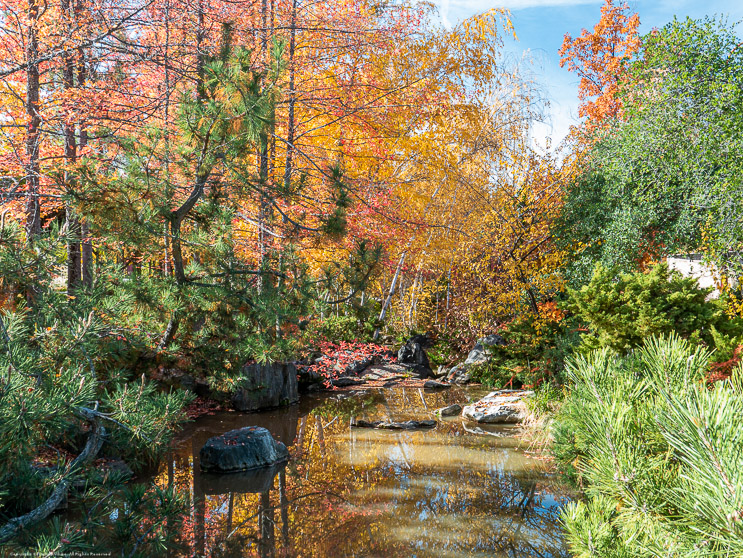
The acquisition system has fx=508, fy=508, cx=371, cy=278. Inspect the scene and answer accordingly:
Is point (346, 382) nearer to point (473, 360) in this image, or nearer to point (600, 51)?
point (473, 360)

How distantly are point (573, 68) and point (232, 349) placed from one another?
1412 centimetres

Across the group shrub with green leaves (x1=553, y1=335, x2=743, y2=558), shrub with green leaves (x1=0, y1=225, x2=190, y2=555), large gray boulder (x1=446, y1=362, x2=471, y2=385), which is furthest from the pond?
large gray boulder (x1=446, y1=362, x2=471, y2=385)

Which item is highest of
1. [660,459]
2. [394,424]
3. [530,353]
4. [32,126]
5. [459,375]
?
[32,126]

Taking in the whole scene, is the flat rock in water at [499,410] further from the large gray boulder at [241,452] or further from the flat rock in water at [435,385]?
the large gray boulder at [241,452]

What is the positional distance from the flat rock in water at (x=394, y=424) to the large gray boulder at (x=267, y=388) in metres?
1.39

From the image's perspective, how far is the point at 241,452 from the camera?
510cm

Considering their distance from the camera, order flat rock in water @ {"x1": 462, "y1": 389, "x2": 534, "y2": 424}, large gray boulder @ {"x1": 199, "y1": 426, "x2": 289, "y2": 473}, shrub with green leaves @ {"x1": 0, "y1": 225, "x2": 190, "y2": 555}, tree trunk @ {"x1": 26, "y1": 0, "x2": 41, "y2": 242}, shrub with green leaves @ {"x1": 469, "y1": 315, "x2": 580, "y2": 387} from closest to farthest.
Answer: shrub with green leaves @ {"x1": 0, "y1": 225, "x2": 190, "y2": 555} < large gray boulder @ {"x1": 199, "y1": 426, "x2": 289, "y2": 473} < tree trunk @ {"x1": 26, "y1": 0, "x2": 41, "y2": 242} < flat rock in water @ {"x1": 462, "y1": 389, "x2": 534, "y2": 424} < shrub with green leaves @ {"x1": 469, "y1": 315, "x2": 580, "y2": 387}

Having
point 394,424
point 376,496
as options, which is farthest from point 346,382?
point 376,496

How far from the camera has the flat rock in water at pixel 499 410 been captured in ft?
22.6

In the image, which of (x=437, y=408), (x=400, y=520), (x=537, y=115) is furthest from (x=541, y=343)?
(x=537, y=115)

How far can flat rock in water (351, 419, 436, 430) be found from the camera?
6641 millimetres

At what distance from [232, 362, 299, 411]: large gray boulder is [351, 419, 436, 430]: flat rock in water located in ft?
4.55

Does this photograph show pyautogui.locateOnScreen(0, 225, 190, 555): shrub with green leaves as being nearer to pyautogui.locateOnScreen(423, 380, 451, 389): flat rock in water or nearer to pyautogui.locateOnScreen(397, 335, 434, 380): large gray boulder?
pyautogui.locateOnScreen(423, 380, 451, 389): flat rock in water

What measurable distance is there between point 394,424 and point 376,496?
2312 mm
